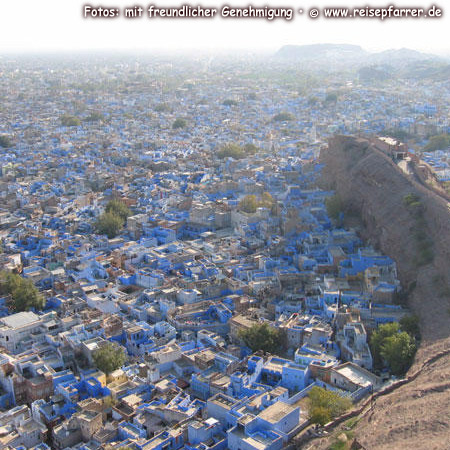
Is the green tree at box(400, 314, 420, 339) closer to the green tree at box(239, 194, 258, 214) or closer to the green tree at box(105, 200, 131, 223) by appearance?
the green tree at box(239, 194, 258, 214)

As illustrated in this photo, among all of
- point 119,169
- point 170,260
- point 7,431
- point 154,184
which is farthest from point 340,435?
point 119,169

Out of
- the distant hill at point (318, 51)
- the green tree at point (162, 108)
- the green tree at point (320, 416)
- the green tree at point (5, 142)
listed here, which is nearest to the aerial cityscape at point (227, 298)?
the green tree at point (320, 416)

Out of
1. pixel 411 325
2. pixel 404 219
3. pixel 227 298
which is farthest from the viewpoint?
pixel 404 219

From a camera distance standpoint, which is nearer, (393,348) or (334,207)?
(393,348)

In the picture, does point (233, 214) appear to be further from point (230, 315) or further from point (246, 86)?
point (246, 86)

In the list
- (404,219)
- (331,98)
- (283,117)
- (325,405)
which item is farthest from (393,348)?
(331,98)

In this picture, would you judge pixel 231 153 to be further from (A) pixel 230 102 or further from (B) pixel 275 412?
(A) pixel 230 102

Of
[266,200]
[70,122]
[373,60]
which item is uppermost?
[373,60]
